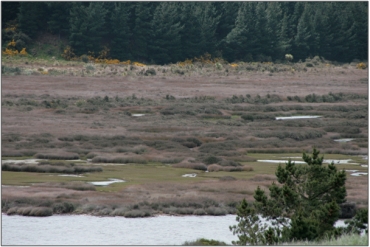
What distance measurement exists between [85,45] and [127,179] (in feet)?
232

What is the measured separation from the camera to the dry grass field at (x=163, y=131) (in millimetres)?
29484

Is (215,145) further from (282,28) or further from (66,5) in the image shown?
(282,28)

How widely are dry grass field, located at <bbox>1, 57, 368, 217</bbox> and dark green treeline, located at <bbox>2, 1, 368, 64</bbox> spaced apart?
6.30 metres

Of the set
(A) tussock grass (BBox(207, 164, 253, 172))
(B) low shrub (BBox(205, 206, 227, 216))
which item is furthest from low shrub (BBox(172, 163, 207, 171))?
(B) low shrub (BBox(205, 206, 227, 216))

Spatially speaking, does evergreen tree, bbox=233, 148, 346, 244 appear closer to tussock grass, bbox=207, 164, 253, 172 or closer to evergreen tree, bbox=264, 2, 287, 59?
tussock grass, bbox=207, 164, 253, 172

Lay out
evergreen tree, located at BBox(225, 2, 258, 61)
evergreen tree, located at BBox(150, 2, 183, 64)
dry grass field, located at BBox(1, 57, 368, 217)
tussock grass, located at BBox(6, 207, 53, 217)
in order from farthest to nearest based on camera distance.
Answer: evergreen tree, located at BBox(225, 2, 258, 61)
evergreen tree, located at BBox(150, 2, 183, 64)
dry grass field, located at BBox(1, 57, 368, 217)
tussock grass, located at BBox(6, 207, 53, 217)

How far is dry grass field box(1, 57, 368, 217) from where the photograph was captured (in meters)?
29.5

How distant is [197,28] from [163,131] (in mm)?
58795

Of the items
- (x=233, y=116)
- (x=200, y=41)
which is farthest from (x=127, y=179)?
(x=200, y=41)

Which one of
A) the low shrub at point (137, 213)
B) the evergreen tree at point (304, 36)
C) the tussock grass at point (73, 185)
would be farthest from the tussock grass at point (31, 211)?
the evergreen tree at point (304, 36)

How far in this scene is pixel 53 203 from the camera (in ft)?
89.2

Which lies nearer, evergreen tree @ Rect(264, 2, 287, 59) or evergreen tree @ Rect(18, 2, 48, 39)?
evergreen tree @ Rect(18, 2, 48, 39)

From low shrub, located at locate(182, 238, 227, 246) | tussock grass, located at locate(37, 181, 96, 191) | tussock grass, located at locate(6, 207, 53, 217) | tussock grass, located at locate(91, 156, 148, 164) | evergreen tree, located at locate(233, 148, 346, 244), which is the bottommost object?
tussock grass, located at locate(91, 156, 148, 164)

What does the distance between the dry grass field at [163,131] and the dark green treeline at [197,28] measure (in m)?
6.30
